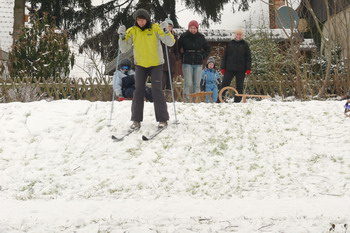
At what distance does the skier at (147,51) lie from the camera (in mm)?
8664

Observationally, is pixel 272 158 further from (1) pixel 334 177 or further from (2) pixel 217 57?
(2) pixel 217 57

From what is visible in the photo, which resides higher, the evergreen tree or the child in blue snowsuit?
the evergreen tree

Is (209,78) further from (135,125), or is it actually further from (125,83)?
(135,125)

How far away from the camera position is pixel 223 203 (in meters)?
6.46

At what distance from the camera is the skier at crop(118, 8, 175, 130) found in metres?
8.66

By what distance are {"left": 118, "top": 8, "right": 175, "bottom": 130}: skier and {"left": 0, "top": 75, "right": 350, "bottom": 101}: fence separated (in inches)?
222

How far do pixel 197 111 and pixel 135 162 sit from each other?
2.48 m

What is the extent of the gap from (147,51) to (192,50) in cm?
245

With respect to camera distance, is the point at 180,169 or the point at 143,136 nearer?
the point at 180,169

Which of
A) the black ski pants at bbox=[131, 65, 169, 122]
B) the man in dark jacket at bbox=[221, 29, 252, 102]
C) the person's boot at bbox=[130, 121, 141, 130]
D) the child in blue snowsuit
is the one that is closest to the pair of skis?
the person's boot at bbox=[130, 121, 141, 130]

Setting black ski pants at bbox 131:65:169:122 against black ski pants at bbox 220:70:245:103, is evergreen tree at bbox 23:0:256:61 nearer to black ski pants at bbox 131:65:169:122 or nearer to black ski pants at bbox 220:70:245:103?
black ski pants at bbox 220:70:245:103

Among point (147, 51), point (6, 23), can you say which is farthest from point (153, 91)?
point (6, 23)

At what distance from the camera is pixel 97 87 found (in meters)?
15.1

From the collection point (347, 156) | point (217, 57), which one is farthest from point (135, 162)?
point (217, 57)
